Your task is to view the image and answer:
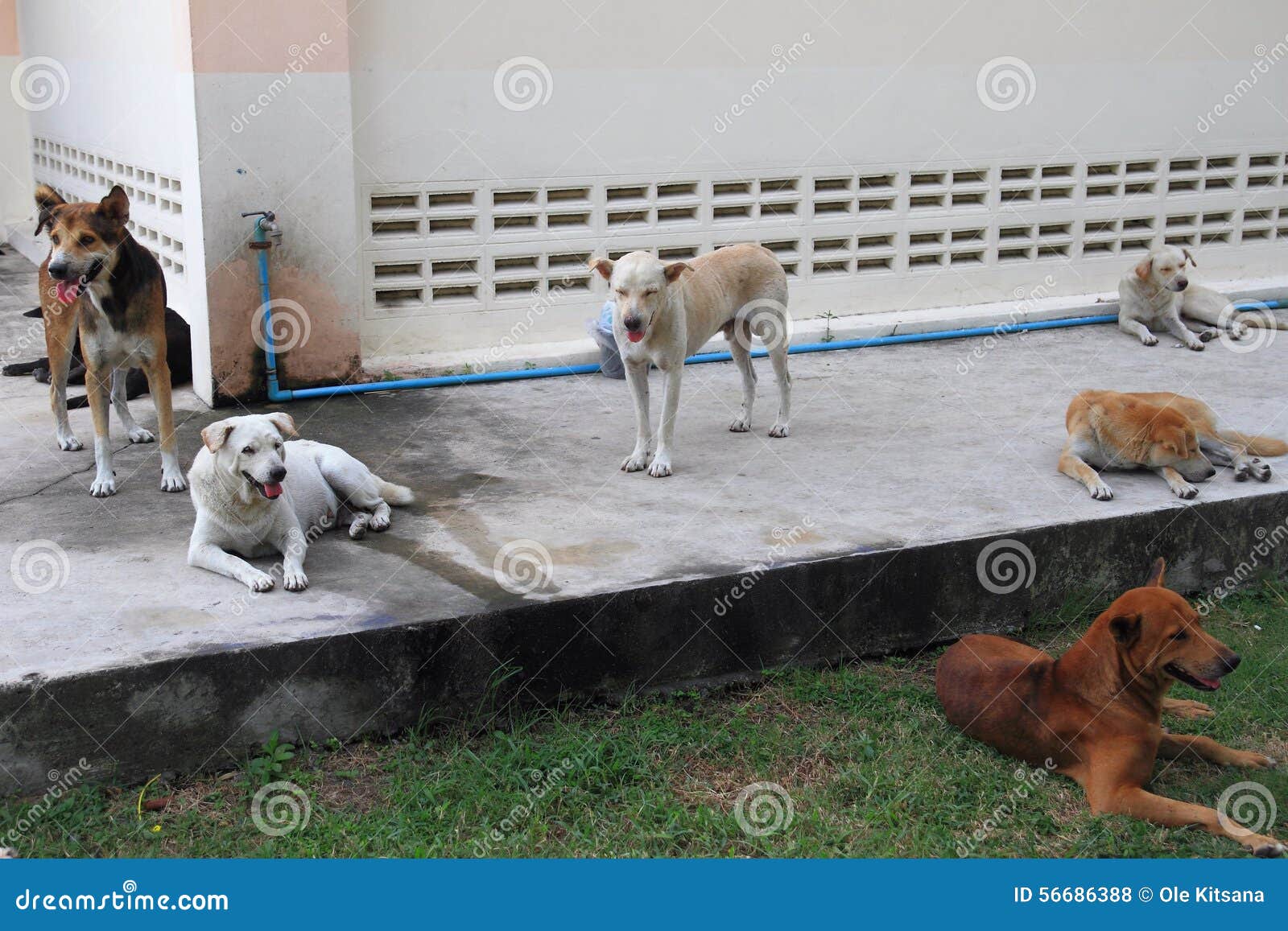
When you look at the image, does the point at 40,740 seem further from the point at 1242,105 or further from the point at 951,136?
the point at 1242,105

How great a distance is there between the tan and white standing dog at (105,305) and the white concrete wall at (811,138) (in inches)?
79.4

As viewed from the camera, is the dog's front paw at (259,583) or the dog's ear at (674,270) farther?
the dog's ear at (674,270)

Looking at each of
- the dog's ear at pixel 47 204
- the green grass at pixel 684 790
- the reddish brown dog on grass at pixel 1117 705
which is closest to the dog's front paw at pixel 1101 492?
the green grass at pixel 684 790

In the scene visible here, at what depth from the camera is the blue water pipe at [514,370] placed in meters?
7.34

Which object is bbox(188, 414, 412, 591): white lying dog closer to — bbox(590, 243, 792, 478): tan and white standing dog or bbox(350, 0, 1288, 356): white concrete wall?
bbox(590, 243, 792, 478): tan and white standing dog

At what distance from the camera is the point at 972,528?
5633 millimetres

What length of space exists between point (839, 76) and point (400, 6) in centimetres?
294

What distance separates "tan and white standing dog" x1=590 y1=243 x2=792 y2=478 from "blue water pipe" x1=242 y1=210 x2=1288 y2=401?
1.12 metres

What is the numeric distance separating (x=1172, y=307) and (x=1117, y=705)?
5.50 metres

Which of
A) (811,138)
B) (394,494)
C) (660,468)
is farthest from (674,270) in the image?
(811,138)

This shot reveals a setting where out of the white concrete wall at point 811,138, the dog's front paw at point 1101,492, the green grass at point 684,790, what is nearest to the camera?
A: the green grass at point 684,790

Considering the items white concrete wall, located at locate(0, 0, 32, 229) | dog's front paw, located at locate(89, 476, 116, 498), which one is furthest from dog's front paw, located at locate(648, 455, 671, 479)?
white concrete wall, located at locate(0, 0, 32, 229)

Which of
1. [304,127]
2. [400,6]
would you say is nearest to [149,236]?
[304,127]

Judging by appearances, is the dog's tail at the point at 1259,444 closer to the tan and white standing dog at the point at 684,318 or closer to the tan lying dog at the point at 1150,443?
the tan lying dog at the point at 1150,443
